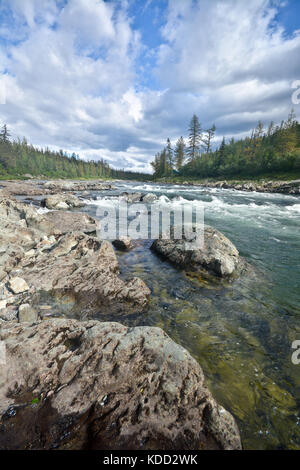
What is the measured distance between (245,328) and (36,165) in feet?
391

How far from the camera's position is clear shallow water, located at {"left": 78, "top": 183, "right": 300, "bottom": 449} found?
9.03 feet

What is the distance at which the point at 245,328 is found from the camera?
14.4 ft

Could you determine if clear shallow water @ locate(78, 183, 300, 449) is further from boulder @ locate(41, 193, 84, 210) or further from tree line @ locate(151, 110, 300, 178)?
tree line @ locate(151, 110, 300, 178)

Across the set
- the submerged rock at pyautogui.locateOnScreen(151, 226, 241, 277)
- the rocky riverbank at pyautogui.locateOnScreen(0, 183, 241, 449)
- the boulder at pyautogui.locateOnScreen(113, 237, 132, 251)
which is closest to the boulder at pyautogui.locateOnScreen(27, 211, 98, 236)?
the boulder at pyautogui.locateOnScreen(113, 237, 132, 251)

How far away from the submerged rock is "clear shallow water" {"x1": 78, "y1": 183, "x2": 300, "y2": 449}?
45 cm

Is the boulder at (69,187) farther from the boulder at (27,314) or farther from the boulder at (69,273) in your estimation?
the boulder at (27,314)

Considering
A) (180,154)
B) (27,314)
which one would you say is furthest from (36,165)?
(27,314)

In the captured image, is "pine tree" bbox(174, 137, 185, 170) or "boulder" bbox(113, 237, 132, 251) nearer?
"boulder" bbox(113, 237, 132, 251)

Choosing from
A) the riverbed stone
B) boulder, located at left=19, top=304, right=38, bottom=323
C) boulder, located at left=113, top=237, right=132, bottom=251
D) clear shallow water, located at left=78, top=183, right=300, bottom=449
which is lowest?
clear shallow water, located at left=78, top=183, right=300, bottom=449

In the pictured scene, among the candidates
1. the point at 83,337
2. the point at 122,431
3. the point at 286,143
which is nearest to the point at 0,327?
the point at 83,337

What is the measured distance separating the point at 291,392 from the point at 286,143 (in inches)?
3095
